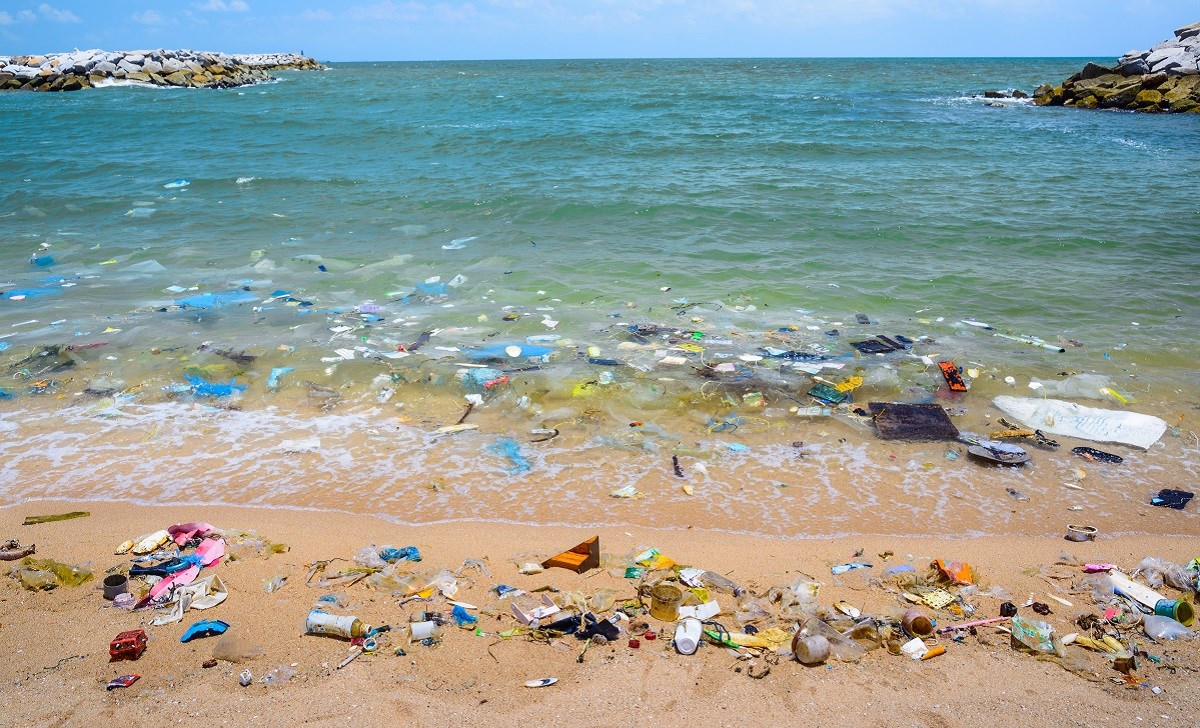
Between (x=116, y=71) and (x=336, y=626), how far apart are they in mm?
47760

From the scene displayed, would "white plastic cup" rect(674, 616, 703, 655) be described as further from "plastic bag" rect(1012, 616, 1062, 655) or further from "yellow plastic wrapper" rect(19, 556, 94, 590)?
"yellow plastic wrapper" rect(19, 556, 94, 590)

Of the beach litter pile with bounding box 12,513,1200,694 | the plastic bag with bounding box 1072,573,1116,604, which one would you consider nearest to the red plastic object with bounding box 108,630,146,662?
Result: the beach litter pile with bounding box 12,513,1200,694

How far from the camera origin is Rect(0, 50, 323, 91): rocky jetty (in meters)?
37.2

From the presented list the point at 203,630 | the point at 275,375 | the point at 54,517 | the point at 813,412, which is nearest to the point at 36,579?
the point at 54,517

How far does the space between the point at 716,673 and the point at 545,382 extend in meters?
3.13

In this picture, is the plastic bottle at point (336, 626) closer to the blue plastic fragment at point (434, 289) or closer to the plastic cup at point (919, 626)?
the plastic cup at point (919, 626)

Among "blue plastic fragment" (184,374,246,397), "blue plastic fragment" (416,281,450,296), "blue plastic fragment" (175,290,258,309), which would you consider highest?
"blue plastic fragment" (416,281,450,296)

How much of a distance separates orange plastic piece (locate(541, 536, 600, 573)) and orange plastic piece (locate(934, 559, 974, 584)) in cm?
157

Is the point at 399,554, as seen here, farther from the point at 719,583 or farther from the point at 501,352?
the point at 501,352

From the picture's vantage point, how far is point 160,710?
8.20 ft

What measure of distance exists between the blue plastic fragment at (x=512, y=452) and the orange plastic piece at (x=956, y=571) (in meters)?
2.27

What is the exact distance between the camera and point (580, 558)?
3.37m

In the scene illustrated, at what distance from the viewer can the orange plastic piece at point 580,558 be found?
3.34 m

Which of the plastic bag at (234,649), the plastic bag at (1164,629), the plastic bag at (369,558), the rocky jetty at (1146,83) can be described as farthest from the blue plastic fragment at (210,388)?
the rocky jetty at (1146,83)
